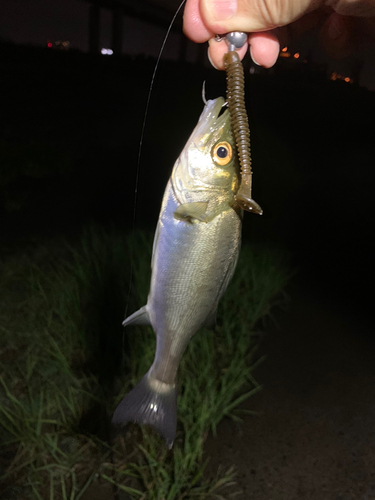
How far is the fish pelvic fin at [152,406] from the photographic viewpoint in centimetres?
85

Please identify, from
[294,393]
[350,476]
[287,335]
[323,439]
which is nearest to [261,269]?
[287,335]

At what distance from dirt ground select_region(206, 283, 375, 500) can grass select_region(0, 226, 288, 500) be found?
0.39ft

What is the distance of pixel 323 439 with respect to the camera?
5.94 ft

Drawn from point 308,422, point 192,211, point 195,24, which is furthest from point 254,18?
point 308,422

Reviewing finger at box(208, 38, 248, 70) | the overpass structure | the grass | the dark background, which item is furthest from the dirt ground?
the overpass structure

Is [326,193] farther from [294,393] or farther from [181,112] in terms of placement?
[294,393]

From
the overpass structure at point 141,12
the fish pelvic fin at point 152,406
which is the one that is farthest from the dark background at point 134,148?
the fish pelvic fin at point 152,406

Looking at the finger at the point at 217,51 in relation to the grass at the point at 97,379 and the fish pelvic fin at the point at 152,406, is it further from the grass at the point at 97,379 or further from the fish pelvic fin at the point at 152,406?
the fish pelvic fin at the point at 152,406

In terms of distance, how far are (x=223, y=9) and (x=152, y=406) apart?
91 centimetres

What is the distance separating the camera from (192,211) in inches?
29.3

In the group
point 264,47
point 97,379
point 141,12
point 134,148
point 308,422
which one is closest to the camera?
point 264,47

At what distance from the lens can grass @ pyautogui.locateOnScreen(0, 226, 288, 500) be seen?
141cm

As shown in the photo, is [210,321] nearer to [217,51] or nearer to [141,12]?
[217,51]

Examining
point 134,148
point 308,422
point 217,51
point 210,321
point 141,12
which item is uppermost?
point 141,12
